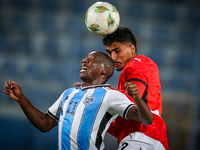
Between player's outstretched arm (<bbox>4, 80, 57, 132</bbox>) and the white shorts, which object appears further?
player's outstretched arm (<bbox>4, 80, 57, 132</bbox>)

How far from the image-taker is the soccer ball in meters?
2.59

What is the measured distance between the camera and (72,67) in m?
5.28

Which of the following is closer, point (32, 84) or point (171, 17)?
point (32, 84)

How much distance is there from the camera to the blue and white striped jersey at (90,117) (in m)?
2.05

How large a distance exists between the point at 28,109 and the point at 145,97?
3.68 ft

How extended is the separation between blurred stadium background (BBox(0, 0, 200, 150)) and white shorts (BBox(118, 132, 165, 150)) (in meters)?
3.10

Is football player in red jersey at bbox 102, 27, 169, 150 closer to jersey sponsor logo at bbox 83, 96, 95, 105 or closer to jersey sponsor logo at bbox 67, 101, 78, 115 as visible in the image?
jersey sponsor logo at bbox 83, 96, 95, 105

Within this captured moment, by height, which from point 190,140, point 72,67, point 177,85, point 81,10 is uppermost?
point 81,10

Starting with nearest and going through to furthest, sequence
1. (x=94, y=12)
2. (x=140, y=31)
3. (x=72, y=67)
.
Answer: (x=94, y=12) → (x=72, y=67) → (x=140, y=31)

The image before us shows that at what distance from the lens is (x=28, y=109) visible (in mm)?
2412

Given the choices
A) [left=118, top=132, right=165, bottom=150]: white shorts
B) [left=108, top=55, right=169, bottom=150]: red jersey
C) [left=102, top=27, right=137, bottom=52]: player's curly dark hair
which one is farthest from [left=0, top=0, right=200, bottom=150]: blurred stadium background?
[left=118, top=132, right=165, bottom=150]: white shorts

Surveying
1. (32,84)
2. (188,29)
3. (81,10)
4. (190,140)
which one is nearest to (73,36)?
(81,10)

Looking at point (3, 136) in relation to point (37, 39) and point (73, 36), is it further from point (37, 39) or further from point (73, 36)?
point (73, 36)

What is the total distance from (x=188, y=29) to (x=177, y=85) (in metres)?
1.35
